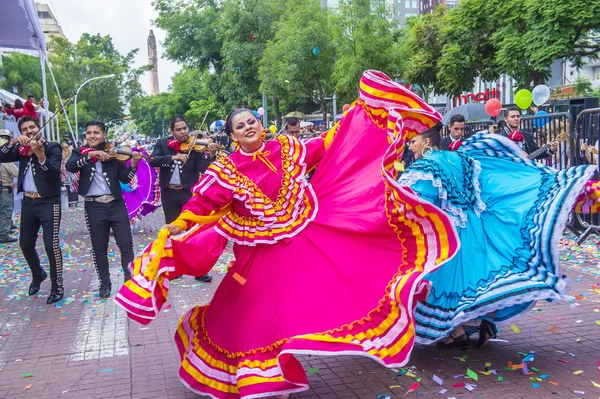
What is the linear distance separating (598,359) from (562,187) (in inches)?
49.5

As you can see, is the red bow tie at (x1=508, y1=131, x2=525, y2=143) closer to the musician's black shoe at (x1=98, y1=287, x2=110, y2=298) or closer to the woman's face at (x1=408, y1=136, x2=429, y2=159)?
the woman's face at (x1=408, y1=136, x2=429, y2=159)

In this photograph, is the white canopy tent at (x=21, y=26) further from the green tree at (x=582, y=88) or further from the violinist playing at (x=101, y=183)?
the green tree at (x=582, y=88)

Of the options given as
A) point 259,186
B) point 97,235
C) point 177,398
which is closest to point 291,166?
point 259,186

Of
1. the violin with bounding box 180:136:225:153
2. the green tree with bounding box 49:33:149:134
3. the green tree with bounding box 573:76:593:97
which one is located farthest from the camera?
the green tree with bounding box 49:33:149:134

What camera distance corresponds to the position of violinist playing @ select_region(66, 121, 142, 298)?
731cm

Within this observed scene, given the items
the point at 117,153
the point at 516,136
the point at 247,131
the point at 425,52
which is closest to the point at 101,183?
the point at 117,153

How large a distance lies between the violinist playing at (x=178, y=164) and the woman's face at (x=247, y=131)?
379 centimetres

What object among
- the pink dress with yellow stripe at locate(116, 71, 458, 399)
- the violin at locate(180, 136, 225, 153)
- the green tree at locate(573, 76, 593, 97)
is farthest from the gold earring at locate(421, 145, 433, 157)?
the green tree at locate(573, 76, 593, 97)

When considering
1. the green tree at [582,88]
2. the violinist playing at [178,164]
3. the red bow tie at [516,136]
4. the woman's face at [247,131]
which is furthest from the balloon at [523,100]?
the green tree at [582,88]

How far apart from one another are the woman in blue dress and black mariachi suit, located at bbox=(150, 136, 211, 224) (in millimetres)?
3980

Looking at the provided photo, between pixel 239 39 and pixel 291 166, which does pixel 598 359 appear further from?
pixel 239 39

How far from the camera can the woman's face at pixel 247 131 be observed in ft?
15.1

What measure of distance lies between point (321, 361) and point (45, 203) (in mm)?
3872

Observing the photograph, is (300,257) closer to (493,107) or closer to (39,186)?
(39,186)
